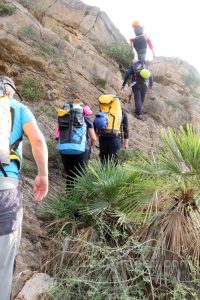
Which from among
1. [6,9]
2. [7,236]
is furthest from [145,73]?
[7,236]

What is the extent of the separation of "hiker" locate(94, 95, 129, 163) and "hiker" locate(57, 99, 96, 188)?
0.87 meters

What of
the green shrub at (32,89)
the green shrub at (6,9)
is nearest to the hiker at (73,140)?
the green shrub at (32,89)

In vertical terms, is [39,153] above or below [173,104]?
above

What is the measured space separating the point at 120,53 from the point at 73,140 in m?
8.85

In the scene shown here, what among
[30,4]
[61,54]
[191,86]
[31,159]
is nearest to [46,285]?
[31,159]

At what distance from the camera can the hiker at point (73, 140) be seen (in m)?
6.87

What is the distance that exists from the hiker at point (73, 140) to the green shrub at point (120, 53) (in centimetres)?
811

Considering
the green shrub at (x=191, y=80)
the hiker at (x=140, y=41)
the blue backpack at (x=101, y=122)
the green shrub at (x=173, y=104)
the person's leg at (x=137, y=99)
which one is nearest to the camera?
the blue backpack at (x=101, y=122)

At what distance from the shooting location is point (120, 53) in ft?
49.0

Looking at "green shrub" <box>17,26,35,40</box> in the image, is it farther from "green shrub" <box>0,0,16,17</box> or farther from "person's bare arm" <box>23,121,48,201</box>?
"person's bare arm" <box>23,121,48,201</box>

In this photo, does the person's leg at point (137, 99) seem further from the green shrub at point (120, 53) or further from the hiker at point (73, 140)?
the hiker at point (73, 140)

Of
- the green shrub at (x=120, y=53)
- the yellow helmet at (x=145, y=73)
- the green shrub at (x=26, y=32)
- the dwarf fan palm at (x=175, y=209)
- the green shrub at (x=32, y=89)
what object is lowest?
the dwarf fan palm at (x=175, y=209)

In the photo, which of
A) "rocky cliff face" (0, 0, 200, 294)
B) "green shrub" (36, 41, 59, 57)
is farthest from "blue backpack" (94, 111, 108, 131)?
"green shrub" (36, 41, 59, 57)

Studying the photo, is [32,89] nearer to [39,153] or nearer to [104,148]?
[104,148]
